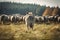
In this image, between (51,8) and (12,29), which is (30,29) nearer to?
(12,29)

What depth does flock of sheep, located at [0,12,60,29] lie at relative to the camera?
2686 millimetres

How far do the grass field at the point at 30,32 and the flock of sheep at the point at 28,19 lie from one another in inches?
2.7

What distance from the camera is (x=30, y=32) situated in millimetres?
2705

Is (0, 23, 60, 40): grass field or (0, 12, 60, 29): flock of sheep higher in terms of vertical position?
(0, 12, 60, 29): flock of sheep

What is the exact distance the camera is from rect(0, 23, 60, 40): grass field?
2660mm

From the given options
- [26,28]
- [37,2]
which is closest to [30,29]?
[26,28]

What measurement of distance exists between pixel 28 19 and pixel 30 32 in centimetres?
23

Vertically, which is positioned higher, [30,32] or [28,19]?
[28,19]

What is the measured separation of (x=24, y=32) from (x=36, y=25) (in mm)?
240

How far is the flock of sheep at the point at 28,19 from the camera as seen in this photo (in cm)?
269

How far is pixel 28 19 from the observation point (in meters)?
2.75

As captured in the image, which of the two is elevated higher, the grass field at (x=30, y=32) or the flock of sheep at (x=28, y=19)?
the flock of sheep at (x=28, y=19)

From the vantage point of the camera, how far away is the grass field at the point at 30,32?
2.66 metres

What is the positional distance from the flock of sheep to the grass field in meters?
0.07
